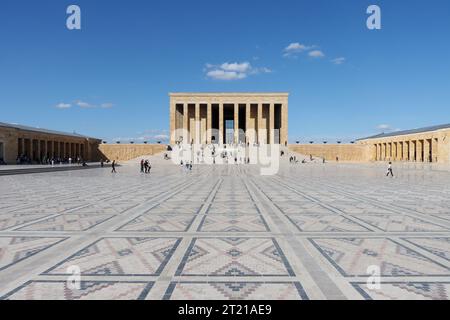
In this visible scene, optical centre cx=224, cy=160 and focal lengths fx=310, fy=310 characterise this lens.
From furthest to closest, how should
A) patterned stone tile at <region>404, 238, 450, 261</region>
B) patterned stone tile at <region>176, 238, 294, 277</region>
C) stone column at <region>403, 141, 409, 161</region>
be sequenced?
stone column at <region>403, 141, 409, 161</region> < patterned stone tile at <region>404, 238, 450, 261</region> < patterned stone tile at <region>176, 238, 294, 277</region>

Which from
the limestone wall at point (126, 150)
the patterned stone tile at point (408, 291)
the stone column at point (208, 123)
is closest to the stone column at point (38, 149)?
the limestone wall at point (126, 150)

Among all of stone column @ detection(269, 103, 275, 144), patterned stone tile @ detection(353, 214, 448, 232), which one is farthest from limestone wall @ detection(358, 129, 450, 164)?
patterned stone tile @ detection(353, 214, 448, 232)

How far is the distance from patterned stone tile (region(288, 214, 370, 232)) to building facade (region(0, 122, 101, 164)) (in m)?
40.3

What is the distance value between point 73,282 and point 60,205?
6.34m

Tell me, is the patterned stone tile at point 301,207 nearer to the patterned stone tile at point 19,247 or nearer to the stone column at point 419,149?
the patterned stone tile at point 19,247

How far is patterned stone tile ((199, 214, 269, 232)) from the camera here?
6148 millimetres

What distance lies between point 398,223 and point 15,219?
28.0ft

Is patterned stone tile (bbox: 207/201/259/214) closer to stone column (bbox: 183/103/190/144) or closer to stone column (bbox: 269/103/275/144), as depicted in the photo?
stone column (bbox: 183/103/190/144)

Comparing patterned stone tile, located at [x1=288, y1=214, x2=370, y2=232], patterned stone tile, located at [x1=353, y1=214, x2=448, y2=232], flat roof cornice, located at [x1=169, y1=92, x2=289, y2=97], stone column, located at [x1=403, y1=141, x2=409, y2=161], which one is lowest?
patterned stone tile, located at [x1=288, y1=214, x2=370, y2=232]

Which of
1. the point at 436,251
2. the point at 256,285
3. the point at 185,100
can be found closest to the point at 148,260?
the point at 256,285

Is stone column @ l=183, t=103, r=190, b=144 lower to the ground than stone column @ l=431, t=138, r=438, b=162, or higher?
higher

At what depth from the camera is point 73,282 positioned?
3.56 metres
